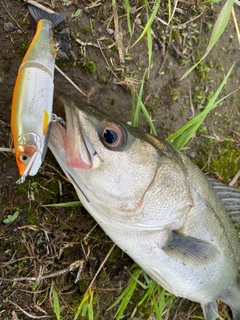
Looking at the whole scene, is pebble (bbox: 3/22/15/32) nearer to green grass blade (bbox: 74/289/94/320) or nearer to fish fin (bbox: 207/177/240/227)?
fish fin (bbox: 207/177/240/227)

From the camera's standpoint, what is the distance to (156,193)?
276 cm

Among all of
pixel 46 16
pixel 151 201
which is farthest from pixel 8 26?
pixel 151 201

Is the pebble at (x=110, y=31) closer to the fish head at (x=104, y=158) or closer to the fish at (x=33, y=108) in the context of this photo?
the fish at (x=33, y=108)

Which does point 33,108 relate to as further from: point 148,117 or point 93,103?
point 148,117

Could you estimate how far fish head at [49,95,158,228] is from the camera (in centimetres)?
245

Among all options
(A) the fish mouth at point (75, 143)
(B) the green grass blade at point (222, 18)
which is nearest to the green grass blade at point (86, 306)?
(A) the fish mouth at point (75, 143)

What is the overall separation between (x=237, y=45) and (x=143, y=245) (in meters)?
2.53

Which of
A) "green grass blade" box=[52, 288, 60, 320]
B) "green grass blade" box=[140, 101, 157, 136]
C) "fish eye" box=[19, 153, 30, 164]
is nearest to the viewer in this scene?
"fish eye" box=[19, 153, 30, 164]

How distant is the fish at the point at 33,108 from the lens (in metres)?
2.29

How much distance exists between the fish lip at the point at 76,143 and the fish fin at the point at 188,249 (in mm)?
944

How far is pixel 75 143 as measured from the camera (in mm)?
2430

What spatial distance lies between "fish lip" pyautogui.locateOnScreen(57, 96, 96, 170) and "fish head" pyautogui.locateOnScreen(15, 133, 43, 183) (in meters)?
0.20

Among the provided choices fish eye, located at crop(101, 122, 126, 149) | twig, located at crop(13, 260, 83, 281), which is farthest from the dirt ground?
fish eye, located at crop(101, 122, 126, 149)

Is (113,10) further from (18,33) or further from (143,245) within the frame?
(143,245)
